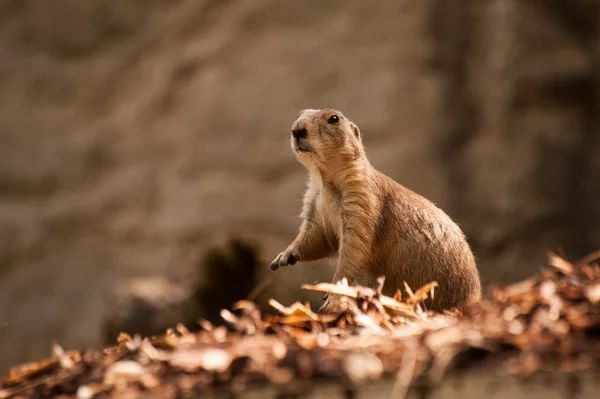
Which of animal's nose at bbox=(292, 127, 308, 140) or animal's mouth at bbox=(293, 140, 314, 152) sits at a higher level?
animal's nose at bbox=(292, 127, 308, 140)

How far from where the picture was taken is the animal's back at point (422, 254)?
5168mm

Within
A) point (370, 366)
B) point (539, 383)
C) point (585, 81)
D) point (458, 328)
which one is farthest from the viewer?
point (585, 81)

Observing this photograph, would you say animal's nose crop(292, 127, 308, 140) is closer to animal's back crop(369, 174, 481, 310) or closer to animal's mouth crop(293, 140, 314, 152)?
animal's mouth crop(293, 140, 314, 152)

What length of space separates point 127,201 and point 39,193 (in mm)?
1548

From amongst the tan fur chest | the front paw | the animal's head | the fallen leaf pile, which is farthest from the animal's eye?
the fallen leaf pile

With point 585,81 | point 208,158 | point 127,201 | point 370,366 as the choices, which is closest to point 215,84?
point 208,158

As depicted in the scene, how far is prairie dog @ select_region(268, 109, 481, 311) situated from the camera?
17.0ft

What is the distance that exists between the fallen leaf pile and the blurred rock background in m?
6.36

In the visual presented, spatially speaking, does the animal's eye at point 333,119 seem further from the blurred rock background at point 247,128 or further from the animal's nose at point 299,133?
the blurred rock background at point 247,128

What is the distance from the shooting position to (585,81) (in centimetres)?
980

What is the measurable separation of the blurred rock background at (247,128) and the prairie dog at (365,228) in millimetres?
4422

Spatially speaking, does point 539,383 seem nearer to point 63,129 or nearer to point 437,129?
point 437,129

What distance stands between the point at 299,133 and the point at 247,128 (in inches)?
214

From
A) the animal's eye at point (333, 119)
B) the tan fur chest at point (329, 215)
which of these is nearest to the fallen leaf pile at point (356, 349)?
the tan fur chest at point (329, 215)
